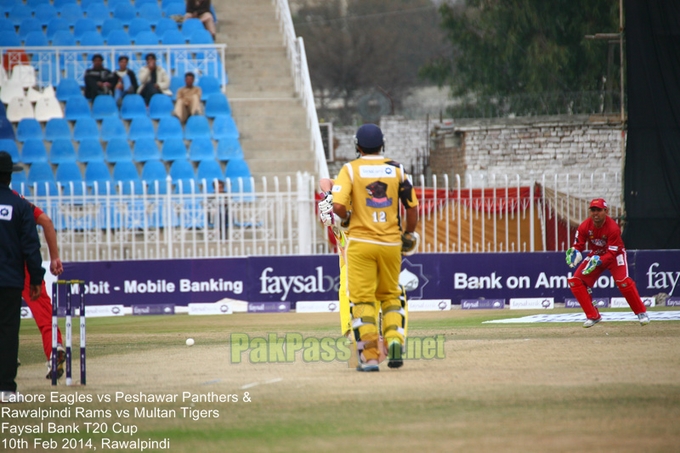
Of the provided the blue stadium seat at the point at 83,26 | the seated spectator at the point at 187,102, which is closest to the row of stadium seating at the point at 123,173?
the seated spectator at the point at 187,102

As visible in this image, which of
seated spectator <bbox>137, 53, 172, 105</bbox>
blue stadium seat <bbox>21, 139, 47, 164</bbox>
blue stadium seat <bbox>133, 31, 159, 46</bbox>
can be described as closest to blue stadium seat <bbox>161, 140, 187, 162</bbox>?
seated spectator <bbox>137, 53, 172, 105</bbox>

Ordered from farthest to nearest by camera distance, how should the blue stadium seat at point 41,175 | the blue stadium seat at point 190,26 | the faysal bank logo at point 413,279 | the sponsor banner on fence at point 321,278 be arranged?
the blue stadium seat at point 190,26 < the blue stadium seat at point 41,175 < the faysal bank logo at point 413,279 < the sponsor banner on fence at point 321,278

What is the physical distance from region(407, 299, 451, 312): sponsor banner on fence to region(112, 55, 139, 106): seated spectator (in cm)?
1157

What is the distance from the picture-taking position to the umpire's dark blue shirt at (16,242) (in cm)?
734

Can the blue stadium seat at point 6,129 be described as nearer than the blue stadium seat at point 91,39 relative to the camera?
Yes

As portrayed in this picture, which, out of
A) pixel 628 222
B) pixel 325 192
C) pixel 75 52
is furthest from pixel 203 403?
pixel 75 52

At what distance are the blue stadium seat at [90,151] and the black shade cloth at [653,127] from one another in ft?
44.4

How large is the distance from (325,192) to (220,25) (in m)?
20.9

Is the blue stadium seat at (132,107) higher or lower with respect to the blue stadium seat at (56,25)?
lower

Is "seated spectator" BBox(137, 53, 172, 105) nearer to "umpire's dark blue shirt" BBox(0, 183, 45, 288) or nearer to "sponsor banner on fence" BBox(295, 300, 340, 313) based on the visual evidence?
"sponsor banner on fence" BBox(295, 300, 340, 313)

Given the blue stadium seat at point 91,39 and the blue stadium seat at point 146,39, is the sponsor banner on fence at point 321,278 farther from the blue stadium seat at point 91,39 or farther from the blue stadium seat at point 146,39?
the blue stadium seat at point 91,39

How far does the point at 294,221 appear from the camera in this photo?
20672mm

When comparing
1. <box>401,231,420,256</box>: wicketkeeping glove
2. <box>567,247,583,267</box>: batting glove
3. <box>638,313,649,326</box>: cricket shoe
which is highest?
<box>401,231,420,256</box>: wicketkeeping glove

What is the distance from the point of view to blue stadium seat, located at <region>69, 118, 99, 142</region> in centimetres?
2438
